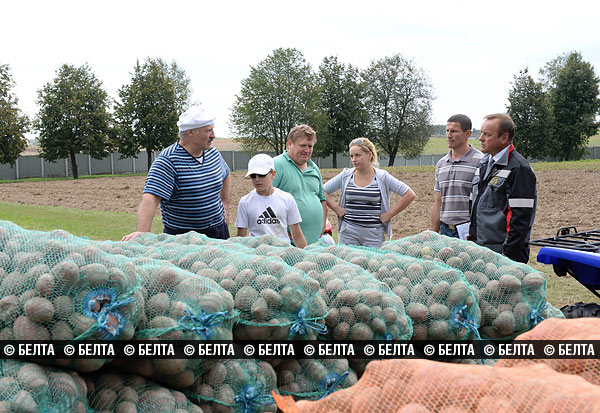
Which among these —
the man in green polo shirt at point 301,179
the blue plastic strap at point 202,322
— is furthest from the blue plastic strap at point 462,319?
the man in green polo shirt at point 301,179

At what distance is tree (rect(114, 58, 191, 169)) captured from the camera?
4988 centimetres

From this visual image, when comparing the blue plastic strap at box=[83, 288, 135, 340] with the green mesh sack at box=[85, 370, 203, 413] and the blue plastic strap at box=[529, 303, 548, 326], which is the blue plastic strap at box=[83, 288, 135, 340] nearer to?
the green mesh sack at box=[85, 370, 203, 413]

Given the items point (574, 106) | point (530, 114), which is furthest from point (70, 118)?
point (574, 106)

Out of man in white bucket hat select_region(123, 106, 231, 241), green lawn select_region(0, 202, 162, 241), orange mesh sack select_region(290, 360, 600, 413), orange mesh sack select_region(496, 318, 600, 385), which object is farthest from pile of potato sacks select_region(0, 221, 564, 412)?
green lawn select_region(0, 202, 162, 241)

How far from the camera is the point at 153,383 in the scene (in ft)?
7.22

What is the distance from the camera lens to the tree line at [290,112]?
153 ft

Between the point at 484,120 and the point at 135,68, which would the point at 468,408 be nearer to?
the point at 484,120

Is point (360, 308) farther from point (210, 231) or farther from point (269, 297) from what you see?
point (210, 231)

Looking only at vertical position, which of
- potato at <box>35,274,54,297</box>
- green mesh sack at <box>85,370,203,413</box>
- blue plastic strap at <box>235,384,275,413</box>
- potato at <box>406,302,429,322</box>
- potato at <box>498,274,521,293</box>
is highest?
potato at <box>35,274,54,297</box>

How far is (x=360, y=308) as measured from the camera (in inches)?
102

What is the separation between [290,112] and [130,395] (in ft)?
171

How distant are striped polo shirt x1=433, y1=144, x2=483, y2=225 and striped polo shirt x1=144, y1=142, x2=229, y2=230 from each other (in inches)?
88.6

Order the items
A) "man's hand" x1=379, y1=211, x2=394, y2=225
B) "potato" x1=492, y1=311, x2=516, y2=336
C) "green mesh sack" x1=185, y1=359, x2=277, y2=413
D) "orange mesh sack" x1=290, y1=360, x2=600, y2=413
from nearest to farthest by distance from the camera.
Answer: "orange mesh sack" x1=290, y1=360, x2=600, y2=413 → "green mesh sack" x1=185, y1=359, x2=277, y2=413 → "potato" x1=492, y1=311, x2=516, y2=336 → "man's hand" x1=379, y1=211, x2=394, y2=225

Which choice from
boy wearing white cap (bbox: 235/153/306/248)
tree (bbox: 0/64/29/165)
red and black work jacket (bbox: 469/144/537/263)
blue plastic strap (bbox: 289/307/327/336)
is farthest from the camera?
tree (bbox: 0/64/29/165)
